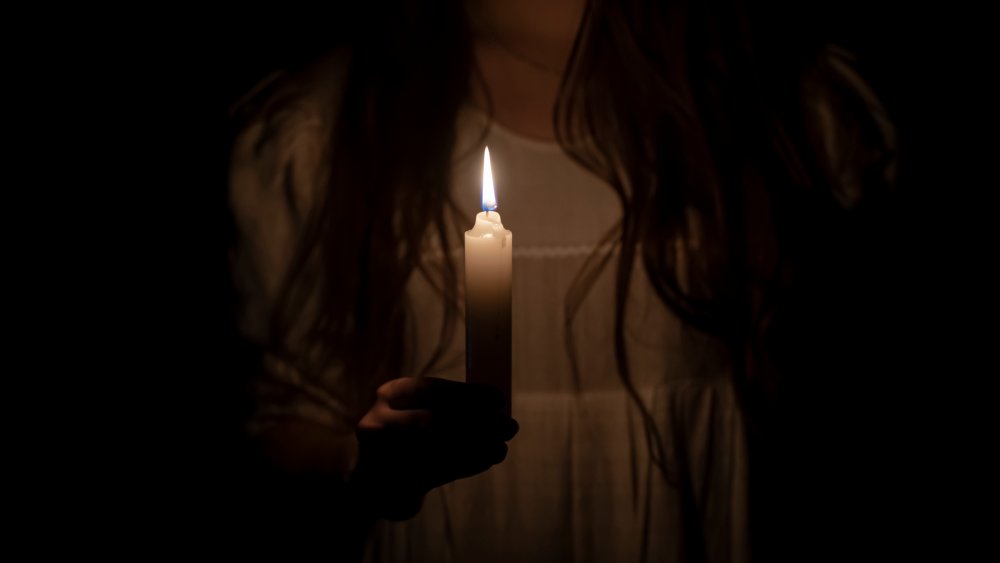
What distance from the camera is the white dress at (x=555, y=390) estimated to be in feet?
3.34

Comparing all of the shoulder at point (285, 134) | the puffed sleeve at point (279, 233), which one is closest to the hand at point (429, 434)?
the puffed sleeve at point (279, 233)

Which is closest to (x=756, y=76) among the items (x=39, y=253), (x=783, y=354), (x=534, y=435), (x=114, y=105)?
(x=783, y=354)

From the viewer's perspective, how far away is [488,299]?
55 centimetres

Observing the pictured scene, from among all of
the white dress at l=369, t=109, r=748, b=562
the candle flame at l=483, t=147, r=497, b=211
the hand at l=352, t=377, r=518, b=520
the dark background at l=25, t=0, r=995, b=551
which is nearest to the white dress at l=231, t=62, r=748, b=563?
the white dress at l=369, t=109, r=748, b=562

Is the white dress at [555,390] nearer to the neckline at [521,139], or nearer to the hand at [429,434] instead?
the neckline at [521,139]

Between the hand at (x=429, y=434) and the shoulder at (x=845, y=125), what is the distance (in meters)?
0.77

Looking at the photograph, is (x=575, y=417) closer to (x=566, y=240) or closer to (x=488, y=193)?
(x=566, y=240)

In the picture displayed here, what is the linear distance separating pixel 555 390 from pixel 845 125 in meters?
0.62

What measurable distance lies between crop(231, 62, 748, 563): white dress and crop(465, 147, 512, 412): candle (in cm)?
46

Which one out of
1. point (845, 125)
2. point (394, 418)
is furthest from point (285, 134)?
point (845, 125)

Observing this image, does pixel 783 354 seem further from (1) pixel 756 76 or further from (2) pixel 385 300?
(2) pixel 385 300

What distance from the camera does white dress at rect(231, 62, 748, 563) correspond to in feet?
3.34

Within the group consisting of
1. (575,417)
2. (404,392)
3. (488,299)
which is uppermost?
→ (488,299)

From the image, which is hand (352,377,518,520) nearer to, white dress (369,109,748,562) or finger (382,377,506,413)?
finger (382,377,506,413)
